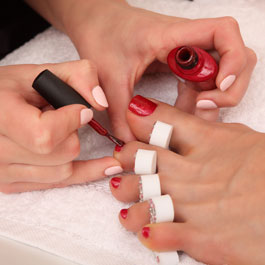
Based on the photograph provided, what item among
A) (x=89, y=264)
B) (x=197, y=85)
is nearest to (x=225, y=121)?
(x=197, y=85)

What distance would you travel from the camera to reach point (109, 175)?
2.59 feet

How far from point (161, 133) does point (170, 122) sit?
4 centimetres

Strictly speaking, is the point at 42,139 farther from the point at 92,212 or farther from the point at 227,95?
the point at 227,95

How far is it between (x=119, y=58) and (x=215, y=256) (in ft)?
1.58

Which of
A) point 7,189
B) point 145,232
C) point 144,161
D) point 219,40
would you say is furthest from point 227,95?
point 7,189

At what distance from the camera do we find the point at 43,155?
682 millimetres

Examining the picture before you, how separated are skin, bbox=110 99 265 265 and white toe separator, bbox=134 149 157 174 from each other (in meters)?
0.02

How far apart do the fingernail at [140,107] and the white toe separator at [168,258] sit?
0.30 m

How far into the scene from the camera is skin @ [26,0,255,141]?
29.6 inches

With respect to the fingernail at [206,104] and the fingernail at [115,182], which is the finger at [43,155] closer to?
the fingernail at [115,182]

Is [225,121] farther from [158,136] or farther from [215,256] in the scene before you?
[215,256]

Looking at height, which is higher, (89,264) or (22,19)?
(22,19)

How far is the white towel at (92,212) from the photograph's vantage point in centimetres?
68

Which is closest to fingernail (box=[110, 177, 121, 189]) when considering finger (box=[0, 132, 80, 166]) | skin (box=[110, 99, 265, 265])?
skin (box=[110, 99, 265, 265])
